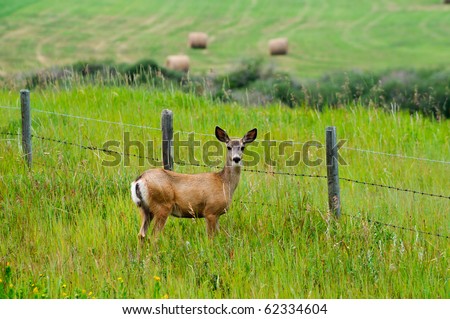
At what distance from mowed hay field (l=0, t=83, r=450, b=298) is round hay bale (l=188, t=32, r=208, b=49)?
99.8 ft

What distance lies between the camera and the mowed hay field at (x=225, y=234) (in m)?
7.32

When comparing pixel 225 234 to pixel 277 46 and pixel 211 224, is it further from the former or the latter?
pixel 277 46

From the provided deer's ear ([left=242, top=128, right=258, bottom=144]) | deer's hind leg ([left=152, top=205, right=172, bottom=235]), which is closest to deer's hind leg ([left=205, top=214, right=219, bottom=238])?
deer's hind leg ([left=152, top=205, right=172, bottom=235])

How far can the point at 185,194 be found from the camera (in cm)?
815

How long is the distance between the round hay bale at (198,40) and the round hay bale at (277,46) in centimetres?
336

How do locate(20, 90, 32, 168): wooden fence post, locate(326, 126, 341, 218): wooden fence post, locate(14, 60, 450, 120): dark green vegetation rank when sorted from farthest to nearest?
1. locate(14, 60, 450, 120): dark green vegetation
2. locate(20, 90, 32, 168): wooden fence post
3. locate(326, 126, 341, 218): wooden fence post

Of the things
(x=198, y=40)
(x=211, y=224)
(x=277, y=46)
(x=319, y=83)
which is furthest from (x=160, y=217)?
(x=198, y=40)

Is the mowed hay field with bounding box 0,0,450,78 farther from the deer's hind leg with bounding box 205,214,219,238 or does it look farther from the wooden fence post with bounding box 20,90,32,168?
the deer's hind leg with bounding box 205,214,219,238

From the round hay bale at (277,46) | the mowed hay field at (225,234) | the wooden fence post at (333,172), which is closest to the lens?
the mowed hay field at (225,234)

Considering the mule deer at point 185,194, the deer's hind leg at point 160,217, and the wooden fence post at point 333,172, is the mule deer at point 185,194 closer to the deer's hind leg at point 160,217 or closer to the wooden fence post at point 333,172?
the deer's hind leg at point 160,217

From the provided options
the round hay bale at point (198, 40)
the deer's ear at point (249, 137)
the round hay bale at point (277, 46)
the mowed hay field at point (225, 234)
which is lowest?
the round hay bale at point (277, 46)

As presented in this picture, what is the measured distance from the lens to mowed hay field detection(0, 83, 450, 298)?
24.0 feet

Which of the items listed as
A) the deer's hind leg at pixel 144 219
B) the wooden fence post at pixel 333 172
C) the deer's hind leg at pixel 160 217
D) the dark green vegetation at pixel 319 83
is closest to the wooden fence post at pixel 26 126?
the deer's hind leg at pixel 144 219

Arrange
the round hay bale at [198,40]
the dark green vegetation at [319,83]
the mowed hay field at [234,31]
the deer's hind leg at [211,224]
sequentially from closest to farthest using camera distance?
the deer's hind leg at [211,224]
the dark green vegetation at [319,83]
the mowed hay field at [234,31]
the round hay bale at [198,40]
